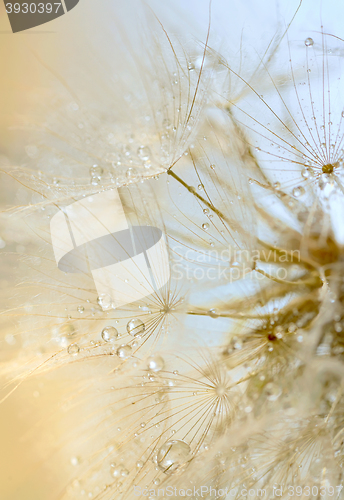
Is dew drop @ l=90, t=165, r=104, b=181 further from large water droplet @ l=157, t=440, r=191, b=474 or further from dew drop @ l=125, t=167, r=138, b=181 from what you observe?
large water droplet @ l=157, t=440, r=191, b=474

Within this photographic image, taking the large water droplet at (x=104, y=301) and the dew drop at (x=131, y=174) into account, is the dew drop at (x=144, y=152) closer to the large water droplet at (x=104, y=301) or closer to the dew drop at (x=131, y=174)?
the dew drop at (x=131, y=174)

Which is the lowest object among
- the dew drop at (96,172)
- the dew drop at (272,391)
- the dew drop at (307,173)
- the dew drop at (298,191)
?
the dew drop at (272,391)

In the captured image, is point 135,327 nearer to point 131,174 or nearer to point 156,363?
point 156,363

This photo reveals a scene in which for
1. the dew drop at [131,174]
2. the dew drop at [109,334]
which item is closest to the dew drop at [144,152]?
the dew drop at [131,174]

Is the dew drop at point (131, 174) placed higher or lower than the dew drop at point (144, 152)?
lower

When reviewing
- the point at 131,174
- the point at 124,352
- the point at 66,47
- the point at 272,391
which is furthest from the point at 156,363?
the point at 66,47

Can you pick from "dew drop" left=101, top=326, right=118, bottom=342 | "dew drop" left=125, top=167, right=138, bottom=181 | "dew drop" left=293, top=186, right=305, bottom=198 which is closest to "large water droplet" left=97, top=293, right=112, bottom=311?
"dew drop" left=101, top=326, right=118, bottom=342
